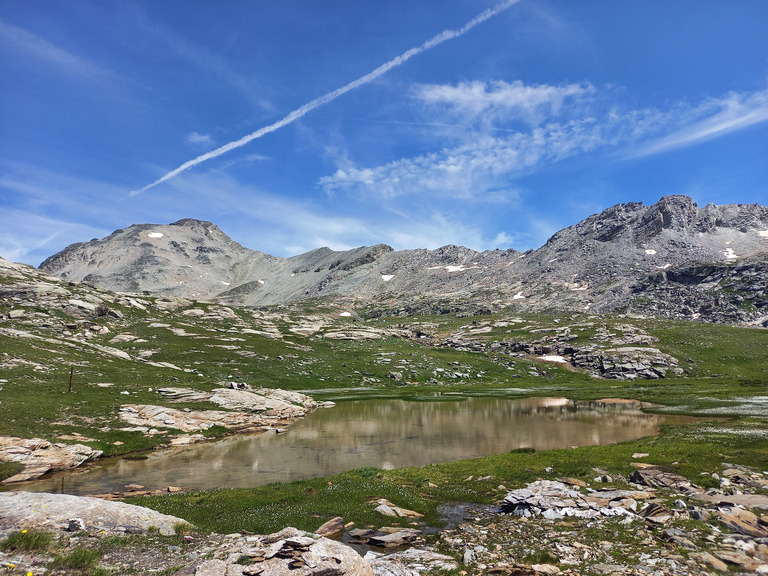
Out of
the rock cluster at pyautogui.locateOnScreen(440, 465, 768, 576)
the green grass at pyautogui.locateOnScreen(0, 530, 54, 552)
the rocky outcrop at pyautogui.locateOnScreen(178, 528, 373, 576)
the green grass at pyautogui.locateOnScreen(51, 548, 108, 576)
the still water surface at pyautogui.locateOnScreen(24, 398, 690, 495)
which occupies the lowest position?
the still water surface at pyautogui.locateOnScreen(24, 398, 690, 495)

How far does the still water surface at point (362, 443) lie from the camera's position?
3347 centimetres

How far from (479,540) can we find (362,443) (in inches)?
1246

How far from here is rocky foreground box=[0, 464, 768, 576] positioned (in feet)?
41.3

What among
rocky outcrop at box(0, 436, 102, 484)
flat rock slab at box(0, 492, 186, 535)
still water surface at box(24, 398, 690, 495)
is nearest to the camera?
flat rock slab at box(0, 492, 186, 535)

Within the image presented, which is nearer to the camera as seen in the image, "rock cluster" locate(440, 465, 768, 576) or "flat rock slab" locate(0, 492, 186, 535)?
"rock cluster" locate(440, 465, 768, 576)

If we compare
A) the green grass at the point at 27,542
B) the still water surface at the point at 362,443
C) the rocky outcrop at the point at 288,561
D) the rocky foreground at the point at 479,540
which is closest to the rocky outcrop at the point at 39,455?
the still water surface at the point at 362,443

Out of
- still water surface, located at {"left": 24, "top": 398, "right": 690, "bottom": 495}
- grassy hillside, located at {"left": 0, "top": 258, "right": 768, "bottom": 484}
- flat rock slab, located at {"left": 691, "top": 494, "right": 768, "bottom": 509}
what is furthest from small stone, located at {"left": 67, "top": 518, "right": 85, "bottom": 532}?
flat rock slab, located at {"left": 691, "top": 494, "right": 768, "bottom": 509}

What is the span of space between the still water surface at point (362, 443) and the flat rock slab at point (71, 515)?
1460cm

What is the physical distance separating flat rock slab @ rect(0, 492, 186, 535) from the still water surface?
47.9 feet

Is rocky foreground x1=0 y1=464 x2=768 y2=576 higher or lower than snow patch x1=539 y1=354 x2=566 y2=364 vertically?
lower

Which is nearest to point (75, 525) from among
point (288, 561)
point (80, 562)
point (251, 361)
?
point (80, 562)

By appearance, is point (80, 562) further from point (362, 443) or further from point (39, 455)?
point (362, 443)

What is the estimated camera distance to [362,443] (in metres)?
47.5

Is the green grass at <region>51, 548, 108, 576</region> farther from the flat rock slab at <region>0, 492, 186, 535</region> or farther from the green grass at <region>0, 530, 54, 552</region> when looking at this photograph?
the flat rock slab at <region>0, 492, 186, 535</region>
